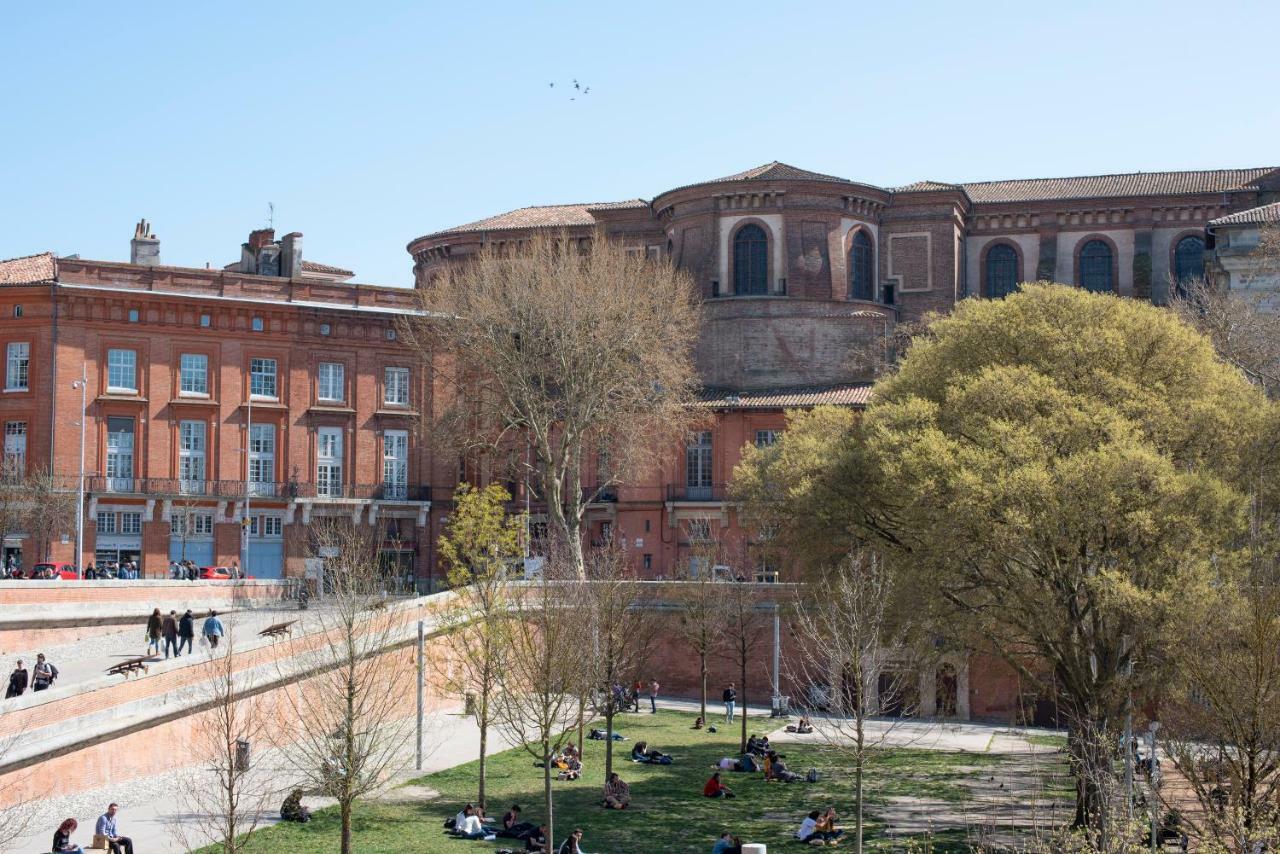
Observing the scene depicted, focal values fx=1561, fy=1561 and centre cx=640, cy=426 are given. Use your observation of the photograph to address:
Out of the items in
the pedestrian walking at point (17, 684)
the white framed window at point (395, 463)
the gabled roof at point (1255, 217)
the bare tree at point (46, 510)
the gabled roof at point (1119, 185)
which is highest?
the gabled roof at point (1119, 185)

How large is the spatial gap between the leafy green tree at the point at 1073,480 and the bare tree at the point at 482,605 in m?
8.10

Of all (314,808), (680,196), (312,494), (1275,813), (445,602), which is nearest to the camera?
(1275,813)

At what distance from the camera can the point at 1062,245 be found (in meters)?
64.6

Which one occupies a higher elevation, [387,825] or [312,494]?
[312,494]

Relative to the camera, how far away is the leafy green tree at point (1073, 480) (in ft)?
85.1

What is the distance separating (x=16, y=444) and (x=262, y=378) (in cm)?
860

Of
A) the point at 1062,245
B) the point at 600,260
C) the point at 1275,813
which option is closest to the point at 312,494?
the point at 600,260

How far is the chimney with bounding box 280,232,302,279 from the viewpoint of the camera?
60.6 m

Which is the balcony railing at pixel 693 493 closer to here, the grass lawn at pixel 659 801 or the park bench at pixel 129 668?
the grass lawn at pixel 659 801

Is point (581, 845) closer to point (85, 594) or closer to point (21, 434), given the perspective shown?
point (85, 594)

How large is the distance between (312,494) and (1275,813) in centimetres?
4240

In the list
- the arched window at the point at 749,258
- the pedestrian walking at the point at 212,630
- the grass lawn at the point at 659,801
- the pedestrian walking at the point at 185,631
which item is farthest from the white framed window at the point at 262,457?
the grass lawn at the point at 659,801

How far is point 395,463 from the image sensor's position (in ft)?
192

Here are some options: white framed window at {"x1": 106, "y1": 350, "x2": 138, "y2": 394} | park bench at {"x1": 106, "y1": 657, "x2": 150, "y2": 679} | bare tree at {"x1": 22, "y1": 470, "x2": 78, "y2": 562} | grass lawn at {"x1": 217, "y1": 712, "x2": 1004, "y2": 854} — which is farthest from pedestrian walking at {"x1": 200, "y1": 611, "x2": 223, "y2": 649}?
white framed window at {"x1": 106, "y1": 350, "x2": 138, "y2": 394}
